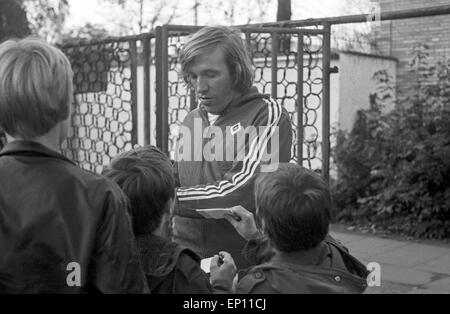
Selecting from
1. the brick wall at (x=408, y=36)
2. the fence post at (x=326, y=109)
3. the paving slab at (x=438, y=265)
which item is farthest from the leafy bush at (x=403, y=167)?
the fence post at (x=326, y=109)

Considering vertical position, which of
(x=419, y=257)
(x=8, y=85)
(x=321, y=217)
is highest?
(x=8, y=85)

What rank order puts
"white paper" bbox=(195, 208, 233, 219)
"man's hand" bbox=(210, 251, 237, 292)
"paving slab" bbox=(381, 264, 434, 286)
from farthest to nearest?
"paving slab" bbox=(381, 264, 434, 286) < "white paper" bbox=(195, 208, 233, 219) < "man's hand" bbox=(210, 251, 237, 292)

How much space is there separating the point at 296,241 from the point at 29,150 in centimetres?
78

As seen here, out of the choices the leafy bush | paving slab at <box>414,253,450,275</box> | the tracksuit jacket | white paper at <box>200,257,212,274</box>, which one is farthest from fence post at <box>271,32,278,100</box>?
the leafy bush

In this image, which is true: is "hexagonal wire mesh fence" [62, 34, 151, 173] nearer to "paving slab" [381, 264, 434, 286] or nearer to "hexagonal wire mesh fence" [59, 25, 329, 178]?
"hexagonal wire mesh fence" [59, 25, 329, 178]

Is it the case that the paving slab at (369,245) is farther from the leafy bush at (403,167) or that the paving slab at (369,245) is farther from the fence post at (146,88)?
the fence post at (146,88)

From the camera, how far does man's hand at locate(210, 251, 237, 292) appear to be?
1.98 meters

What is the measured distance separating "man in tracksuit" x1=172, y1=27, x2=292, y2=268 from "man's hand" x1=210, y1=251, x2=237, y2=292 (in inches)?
13.7

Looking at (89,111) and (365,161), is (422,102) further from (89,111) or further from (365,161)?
(89,111)

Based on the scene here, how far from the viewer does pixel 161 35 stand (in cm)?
391

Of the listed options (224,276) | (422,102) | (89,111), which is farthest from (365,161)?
(224,276)

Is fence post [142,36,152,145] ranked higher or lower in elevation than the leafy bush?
higher

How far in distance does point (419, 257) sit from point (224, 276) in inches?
181

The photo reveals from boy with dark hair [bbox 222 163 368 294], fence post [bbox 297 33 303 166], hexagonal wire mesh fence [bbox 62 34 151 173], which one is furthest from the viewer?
hexagonal wire mesh fence [bbox 62 34 151 173]
